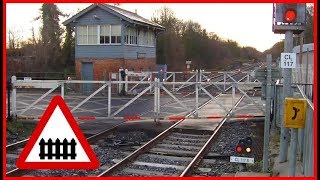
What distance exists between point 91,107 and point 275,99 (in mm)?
9035

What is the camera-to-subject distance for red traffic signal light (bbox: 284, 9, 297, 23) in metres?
7.82

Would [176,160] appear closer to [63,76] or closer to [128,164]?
[128,164]

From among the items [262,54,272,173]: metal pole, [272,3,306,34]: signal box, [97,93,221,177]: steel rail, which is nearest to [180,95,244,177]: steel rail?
[97,93,221,177]: steel rail

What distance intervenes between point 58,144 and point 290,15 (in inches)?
190

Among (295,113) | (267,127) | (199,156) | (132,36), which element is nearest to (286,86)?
(267,127)

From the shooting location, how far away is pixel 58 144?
4887 mm

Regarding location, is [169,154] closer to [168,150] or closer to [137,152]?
[168,150]

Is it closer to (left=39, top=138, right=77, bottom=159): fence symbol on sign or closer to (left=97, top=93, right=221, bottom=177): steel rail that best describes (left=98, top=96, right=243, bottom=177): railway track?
(left=97, top=93, right=221, bottom=177): steel rail

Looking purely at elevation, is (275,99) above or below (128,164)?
above

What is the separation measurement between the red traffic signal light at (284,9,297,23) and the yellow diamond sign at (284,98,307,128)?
184 centimetres

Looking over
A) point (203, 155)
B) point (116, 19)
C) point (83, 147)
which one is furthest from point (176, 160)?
point (116, 19)

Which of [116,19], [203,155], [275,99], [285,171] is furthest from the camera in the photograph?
[116,19]

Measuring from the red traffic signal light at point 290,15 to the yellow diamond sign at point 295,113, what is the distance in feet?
6.03

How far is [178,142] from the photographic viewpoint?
40.4 feet
